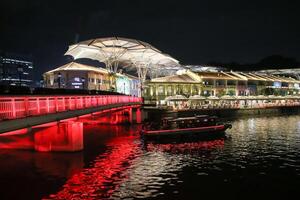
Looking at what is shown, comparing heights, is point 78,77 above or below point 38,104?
above

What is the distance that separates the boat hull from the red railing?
1352cm

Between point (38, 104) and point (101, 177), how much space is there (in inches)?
340

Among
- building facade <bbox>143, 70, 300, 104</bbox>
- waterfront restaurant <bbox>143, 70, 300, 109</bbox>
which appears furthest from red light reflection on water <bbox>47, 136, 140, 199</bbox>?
building facade <bbox>143, 70, 300, 104</bbox>

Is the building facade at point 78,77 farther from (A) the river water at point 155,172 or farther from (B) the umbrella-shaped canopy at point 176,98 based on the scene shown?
(A) the river water at point 155,172

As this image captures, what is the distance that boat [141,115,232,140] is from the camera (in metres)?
51.4

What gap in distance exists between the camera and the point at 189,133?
5266 cm

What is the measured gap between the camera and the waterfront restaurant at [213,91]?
107812mm

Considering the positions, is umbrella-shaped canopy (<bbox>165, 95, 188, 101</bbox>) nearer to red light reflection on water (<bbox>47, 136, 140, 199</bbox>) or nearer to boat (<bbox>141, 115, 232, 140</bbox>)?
boat (<bbox>141, 115, 232, 140</bbox>)

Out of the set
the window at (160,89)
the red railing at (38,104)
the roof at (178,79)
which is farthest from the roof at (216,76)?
the red railing at (38,104)

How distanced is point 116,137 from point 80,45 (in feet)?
91.7

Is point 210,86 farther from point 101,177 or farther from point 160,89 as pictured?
point 101,177

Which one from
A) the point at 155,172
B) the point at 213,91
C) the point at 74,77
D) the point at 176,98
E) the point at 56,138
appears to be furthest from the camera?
the point at 213,91

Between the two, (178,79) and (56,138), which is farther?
(178,79)

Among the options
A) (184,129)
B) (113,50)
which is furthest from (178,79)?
(184,129)
